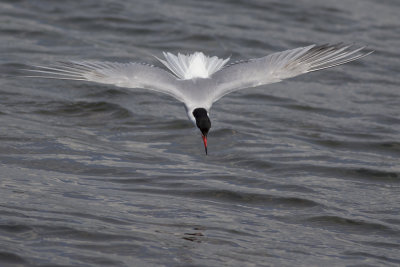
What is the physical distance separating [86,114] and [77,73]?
196 centimetres

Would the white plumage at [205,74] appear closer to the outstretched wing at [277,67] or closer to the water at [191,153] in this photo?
the outstretched wing at [277,67]

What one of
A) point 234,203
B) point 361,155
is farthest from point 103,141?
point 361,155

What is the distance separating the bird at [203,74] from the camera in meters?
6.84

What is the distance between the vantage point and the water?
576 centimetres

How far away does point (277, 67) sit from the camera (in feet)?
23.5

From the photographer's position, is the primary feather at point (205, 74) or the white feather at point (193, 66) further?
the white feather at point (193, 66)

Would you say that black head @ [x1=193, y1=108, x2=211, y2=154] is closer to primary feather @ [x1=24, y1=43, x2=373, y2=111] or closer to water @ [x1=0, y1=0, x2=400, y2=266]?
primary feather @ [x1=24, y1=43, x2=373, y2=111]

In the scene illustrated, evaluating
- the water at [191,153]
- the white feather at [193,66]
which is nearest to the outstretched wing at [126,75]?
the white feather at [193,66]

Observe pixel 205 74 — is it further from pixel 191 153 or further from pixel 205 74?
pixel 191 153

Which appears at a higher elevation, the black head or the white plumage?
the white plumage

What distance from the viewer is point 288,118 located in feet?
29.9

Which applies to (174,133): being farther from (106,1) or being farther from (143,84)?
(106,1)

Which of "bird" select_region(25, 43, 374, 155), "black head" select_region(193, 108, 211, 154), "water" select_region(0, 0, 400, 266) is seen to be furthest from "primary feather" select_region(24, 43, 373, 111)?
"water" select_region(0, 0, 400, 266)

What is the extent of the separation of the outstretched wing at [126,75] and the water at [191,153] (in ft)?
2.58
